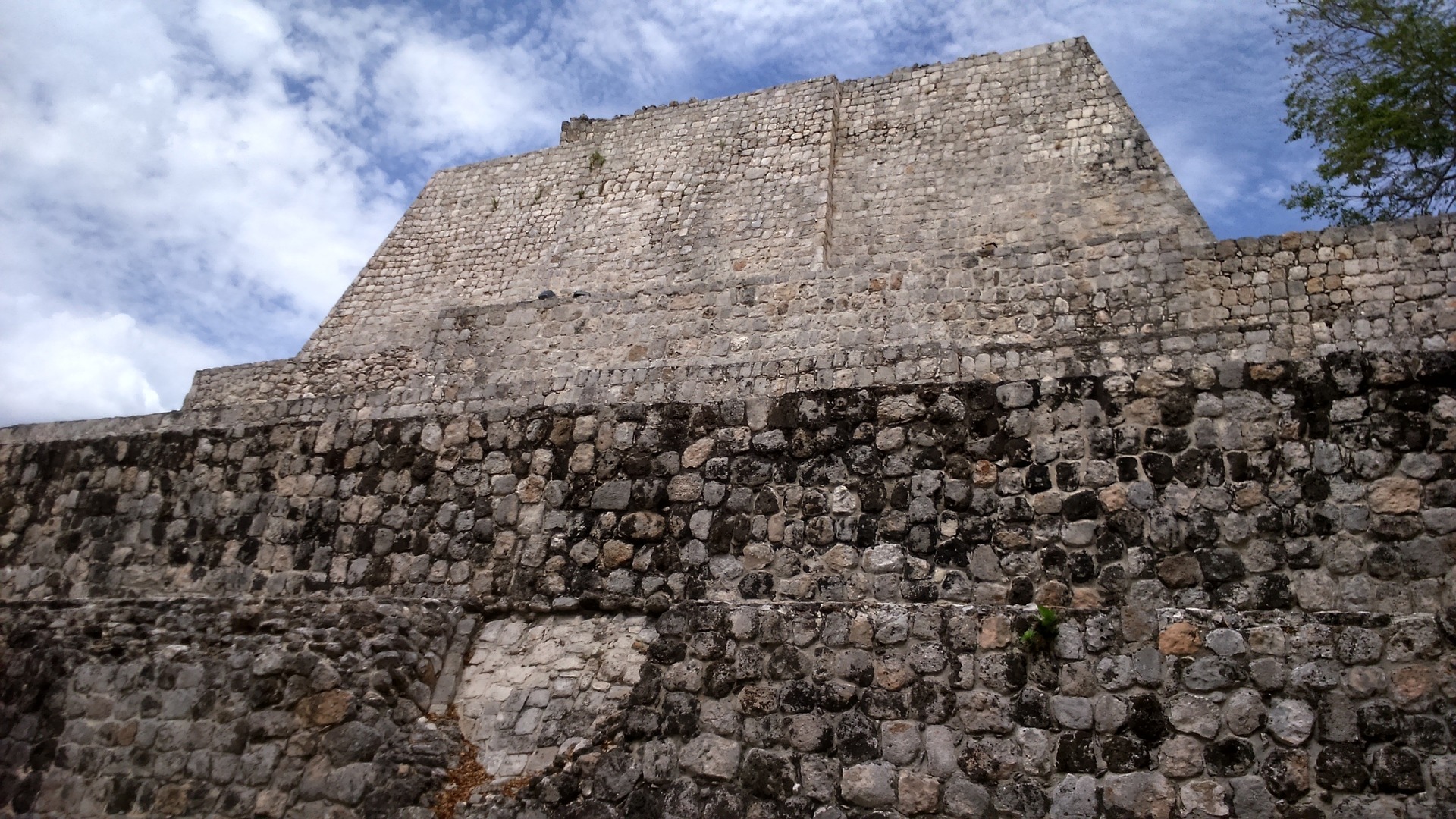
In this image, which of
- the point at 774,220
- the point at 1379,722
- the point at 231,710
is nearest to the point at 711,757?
the point at 1379,722

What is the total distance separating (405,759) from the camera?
4.58 metres

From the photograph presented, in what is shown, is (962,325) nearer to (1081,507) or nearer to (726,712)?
(1081,507)

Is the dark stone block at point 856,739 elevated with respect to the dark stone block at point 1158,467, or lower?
lower

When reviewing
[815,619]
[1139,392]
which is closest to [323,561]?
[815,619]

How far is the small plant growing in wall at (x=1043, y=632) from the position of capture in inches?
155

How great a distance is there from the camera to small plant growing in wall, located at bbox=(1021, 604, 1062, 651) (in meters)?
3.93

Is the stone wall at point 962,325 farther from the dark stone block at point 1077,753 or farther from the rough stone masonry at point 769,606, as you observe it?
the dark stone block at point 1077,753

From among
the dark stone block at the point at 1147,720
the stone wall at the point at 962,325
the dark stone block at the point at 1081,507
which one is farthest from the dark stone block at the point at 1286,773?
the stone wall at the point at 962,325

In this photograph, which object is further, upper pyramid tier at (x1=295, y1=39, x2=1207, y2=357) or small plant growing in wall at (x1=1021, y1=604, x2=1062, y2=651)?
upper pyramid tier at (x1=295, y1=39, x2=1207, y2=357)

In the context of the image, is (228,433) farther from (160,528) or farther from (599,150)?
(599,150)

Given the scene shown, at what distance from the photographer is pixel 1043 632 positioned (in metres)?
3.95

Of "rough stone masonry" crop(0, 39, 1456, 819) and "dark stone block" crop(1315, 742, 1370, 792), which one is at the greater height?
"rough stone masonry" crop(0, 39, 1456, 819)

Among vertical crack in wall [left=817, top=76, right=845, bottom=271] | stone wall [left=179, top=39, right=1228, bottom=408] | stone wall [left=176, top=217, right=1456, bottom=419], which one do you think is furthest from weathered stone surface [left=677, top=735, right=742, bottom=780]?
vertical crack in wall [left=817, top=76, right=845, bottom=271]

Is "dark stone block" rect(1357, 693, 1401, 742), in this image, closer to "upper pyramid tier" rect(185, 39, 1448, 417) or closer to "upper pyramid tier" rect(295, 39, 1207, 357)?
"upper pyramid tier" rect(185, 39, 1448, 417)
